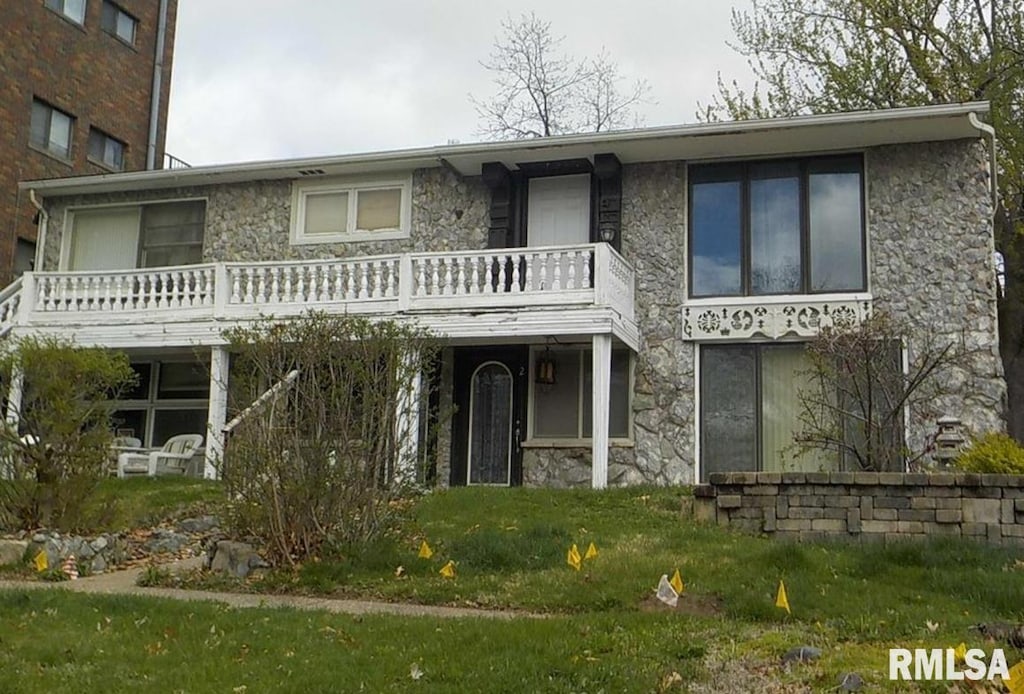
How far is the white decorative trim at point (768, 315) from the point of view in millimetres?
14367

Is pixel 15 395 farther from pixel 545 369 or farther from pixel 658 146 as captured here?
pixel 658 146

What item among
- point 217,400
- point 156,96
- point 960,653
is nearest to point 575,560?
point 960,653

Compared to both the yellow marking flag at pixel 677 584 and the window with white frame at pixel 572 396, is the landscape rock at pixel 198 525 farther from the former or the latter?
the yellow marking flag at pixel 677 584

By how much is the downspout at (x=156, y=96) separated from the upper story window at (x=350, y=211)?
1027 centimetres

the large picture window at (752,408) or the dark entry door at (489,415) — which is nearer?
the large picture window at (752,408)

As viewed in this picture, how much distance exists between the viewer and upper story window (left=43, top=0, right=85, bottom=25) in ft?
76.5

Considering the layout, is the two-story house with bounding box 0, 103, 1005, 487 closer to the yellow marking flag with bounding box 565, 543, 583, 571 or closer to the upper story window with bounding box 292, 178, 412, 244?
the upper story window with bounding box 292, 178, 412, 244

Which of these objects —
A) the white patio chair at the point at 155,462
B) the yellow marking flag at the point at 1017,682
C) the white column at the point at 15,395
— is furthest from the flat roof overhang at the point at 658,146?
the yellow marking flag at the point at 1017,682

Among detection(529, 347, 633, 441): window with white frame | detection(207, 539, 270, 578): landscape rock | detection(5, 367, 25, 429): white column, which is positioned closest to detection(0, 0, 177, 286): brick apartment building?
detection(5, 367, 25, 429): white column

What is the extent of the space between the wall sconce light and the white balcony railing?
44.0 inches

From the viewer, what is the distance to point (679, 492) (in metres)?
11.8

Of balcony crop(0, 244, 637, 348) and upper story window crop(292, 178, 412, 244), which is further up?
upper story window crop(292, 178, 412, 244)

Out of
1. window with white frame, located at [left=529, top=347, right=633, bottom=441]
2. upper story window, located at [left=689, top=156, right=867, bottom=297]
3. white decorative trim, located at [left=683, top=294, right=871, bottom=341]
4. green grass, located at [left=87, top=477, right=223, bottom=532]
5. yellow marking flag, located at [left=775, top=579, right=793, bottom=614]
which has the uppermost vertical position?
upper story window, located at [left=689, top=156, right=867, bottom=297]

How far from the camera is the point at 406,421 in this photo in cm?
961
